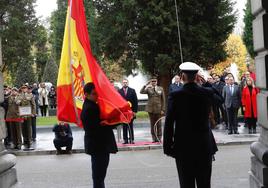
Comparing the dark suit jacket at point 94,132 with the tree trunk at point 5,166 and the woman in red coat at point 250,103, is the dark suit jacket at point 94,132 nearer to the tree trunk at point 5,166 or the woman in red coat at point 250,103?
the tree trunk at point 5,166

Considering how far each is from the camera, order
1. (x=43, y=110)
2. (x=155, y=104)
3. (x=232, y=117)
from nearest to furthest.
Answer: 1. (x=155, y=104)
2. (x=232, y=117)
3. (x=43, y=110)

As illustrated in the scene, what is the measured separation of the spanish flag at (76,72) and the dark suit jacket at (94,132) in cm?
71

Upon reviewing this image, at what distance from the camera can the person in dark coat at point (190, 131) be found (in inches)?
244

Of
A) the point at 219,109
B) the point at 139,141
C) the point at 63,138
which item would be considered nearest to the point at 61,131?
the point at 63,138

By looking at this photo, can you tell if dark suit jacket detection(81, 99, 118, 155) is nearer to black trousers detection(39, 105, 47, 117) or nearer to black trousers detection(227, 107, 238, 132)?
black trousers detection(227, 107, 238, 132)

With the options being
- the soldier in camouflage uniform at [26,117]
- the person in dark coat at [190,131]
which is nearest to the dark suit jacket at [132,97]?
the soldier in camouflage uniform at [26,117]

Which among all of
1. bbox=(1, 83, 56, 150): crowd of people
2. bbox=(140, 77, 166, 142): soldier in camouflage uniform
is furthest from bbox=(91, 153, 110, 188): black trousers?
bbox=(1, 83, 56, 150): crowd of people

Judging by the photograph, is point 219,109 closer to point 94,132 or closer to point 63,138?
point 63,138

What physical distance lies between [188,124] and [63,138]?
10.4 metres

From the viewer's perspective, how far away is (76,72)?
9.59 metres

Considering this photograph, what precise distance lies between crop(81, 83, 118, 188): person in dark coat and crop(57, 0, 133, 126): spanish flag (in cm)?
67

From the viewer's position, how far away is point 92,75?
916cm

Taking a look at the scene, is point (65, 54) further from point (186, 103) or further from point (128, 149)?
point (128, 149)

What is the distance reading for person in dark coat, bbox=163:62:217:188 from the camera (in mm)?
6195
